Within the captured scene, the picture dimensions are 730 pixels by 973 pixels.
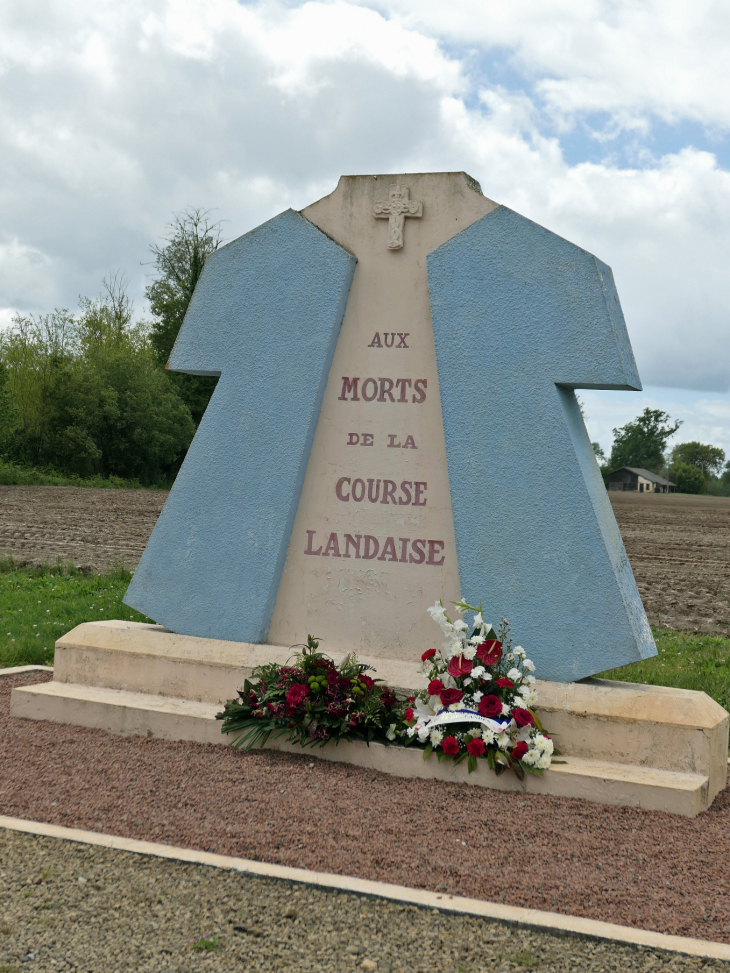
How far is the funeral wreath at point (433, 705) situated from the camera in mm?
4129

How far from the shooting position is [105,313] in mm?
41906

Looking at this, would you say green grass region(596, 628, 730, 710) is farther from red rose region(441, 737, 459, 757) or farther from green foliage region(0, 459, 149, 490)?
green foliage region(0, 459, 149, 490)

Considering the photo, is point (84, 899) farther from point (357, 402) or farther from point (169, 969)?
point (357, 402)

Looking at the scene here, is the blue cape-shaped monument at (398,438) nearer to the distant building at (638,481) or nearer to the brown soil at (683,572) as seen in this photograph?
the brown soil at (683,572)

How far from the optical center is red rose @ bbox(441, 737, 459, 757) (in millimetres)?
4145

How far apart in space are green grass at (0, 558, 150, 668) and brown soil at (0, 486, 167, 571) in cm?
115

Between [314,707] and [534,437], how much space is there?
180cm

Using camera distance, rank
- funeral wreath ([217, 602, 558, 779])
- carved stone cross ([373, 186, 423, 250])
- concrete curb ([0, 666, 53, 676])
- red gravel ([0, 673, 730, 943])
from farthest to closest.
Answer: concrete curb ([0, 666, 53, 676])
carved stone cross ([373, 186, 423, 250])
funeral wreath ([217, 602, 558, 779])
red gravel ([0, 673, 730, 943])

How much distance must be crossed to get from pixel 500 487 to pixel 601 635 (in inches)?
35.7

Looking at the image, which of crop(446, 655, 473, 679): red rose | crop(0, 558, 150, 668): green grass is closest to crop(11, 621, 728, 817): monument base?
crop(446, 655, 473, 679): red rose

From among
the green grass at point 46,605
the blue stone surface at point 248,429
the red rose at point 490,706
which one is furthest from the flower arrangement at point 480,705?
the green grass at point 46,605

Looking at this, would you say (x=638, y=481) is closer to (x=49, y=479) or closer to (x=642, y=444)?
(x=642, y=444)

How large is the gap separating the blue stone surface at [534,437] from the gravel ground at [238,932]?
1.69 m

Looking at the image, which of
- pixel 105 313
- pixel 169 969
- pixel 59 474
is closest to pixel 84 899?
pixel 169 969
